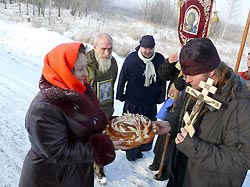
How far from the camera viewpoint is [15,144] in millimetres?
4133

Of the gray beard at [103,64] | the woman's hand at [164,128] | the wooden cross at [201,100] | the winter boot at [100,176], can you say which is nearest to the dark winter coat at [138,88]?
the gray beard at [103,64]

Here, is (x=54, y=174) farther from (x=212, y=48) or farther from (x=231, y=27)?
(x=231, y=27)

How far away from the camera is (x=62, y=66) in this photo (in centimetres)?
183

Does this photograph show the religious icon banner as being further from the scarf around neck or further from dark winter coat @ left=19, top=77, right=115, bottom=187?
dark winter coat @ left=19, top=77, right=115, bottom=187

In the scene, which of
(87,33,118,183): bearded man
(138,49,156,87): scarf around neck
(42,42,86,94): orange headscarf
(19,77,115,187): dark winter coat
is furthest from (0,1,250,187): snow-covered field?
(42,42,86,94): orange headscarf

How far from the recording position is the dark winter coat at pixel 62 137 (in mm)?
1825

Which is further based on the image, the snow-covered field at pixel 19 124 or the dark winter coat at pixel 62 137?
the snow-covered field at pixel 19 124

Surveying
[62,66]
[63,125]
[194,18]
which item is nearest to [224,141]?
[63,125]

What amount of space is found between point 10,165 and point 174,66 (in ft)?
8.36

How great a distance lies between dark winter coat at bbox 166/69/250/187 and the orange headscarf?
920 millimetres

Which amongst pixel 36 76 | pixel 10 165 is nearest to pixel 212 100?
pixel 10 165

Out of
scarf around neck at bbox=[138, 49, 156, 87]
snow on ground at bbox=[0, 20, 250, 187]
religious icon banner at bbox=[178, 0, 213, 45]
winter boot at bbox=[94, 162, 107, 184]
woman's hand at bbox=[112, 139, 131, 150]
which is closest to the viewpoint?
woman's hand at bbox=[112, 139, 131, 150]

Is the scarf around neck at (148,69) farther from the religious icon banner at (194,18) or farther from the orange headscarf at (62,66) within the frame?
the orange headscarf at (62,66)

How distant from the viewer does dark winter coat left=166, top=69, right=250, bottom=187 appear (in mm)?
1830
